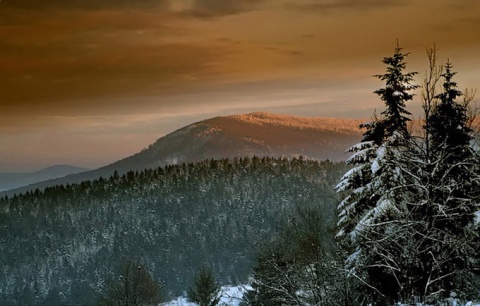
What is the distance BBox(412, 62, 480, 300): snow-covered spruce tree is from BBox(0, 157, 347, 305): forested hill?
110 metres

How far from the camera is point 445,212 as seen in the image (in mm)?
11711

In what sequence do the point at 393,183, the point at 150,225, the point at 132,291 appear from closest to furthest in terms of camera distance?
the point at 393,183
the point at 132,291
the point at 150,225

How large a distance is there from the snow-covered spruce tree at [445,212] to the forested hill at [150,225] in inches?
4313

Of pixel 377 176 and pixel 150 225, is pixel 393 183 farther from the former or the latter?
pixel 150 225

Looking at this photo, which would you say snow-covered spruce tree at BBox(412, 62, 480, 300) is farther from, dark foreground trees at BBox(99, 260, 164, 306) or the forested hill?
the forested hill

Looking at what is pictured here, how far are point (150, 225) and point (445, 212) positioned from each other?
13458 centimetres

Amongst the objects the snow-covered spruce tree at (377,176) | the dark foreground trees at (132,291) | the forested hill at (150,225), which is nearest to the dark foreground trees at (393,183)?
the snow-covered spruce tree at (377,176)

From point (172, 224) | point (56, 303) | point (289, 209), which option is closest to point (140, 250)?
point (172, 224)

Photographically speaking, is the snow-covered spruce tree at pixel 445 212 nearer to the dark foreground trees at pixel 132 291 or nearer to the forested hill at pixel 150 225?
the dark foreground trees at pixel 132 291

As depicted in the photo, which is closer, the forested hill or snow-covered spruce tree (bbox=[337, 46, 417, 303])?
snow-covered spruce tree (bbox=[337, 46, 417, 303])

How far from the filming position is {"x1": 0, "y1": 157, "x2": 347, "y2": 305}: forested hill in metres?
131

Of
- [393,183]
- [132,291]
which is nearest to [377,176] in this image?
[393,183]

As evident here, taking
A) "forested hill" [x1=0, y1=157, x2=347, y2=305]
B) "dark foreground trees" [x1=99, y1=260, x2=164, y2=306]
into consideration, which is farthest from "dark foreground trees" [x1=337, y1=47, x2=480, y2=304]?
"forested hill" [x1=0, y1=157, x2=347, y2=305]

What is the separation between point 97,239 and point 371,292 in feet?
421
